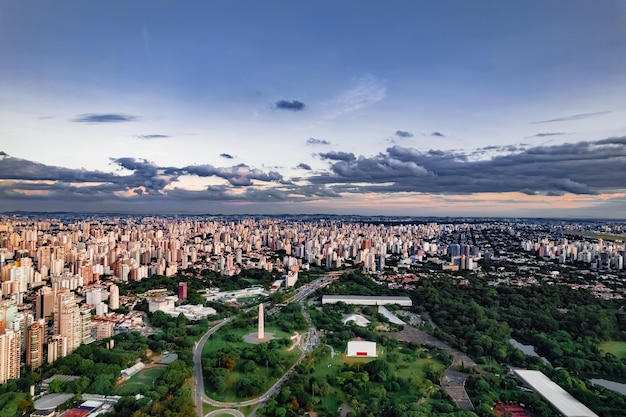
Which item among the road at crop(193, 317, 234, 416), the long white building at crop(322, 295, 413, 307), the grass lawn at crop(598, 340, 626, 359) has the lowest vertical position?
the road at crop(193, 317, 234, 416)

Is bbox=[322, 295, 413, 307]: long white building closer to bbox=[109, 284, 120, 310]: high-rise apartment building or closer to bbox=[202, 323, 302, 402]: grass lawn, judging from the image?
bbox=[202, 323, 302, 402]: grass lawn

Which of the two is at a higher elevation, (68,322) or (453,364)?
(68,322)

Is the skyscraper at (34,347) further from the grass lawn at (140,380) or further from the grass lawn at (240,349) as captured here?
the grass lawn at (240,349)

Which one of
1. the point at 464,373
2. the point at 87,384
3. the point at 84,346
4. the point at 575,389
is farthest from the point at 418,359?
the point at 84,346

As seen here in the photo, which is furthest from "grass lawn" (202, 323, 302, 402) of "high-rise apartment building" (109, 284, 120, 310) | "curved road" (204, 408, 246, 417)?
"high-rise apartment building" (109, 284, 120, 310)

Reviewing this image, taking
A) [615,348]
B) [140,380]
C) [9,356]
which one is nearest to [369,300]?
[615,348]

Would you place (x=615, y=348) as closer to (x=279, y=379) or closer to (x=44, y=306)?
(x=279, y=379)

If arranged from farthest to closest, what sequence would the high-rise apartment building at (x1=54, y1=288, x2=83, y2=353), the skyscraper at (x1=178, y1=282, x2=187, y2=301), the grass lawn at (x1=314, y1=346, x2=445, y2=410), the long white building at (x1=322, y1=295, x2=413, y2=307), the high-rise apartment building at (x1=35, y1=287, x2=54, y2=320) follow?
the skyscraper at (x1=178, y1=282, x2=187, y2=301) < the long white building at (x1=322, y1=295, x2=413, y2=307) < the high-rise apartment building at (x1=35, y1=287, x2=54, y2=320) < the high-rise apartment building at (x1=54, y1=288, x2=83, y2=353) < the grass lawn at (x1=314, y1=346, x2=445, y2=410)
